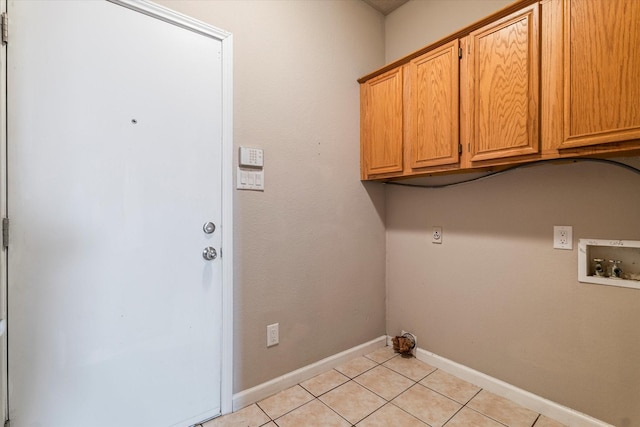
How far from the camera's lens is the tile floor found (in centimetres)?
157

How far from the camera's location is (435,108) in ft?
5.99

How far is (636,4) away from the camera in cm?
115

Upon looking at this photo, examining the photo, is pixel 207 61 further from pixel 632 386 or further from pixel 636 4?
pixel 632 386

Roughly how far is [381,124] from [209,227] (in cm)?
138

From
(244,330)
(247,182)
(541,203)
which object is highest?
(247,182)

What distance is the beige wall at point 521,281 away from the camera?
1431 millimetres

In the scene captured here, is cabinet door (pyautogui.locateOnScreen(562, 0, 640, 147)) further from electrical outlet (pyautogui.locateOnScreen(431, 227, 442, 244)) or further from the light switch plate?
the light switch plate

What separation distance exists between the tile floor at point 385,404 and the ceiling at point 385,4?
2753 mm

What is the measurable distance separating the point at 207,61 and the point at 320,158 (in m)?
0.88

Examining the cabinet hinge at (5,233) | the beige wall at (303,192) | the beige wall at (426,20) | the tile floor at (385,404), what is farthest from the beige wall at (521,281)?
the cabinet hinge at (5,233)

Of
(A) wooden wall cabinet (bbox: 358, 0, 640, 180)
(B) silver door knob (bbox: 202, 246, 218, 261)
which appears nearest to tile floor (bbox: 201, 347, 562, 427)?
(B) silver door knob (bbox: 202, 246, 218, 261)

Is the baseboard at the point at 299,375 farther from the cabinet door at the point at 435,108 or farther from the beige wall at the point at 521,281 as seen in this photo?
the cabinet door at the point at 435,108

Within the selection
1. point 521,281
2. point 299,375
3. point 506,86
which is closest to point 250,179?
point 299,375

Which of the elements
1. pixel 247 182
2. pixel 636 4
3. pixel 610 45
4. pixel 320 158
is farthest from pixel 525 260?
pixel 247 182
